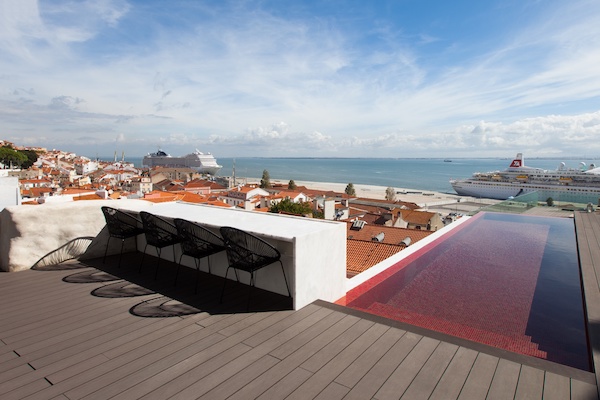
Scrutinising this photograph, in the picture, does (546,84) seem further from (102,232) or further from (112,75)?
(112,75)

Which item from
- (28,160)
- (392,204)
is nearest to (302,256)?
(392,204)

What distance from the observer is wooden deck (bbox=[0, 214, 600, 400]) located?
169 cm

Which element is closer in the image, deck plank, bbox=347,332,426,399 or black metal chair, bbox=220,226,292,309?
deck plank, bbox=347,332,426,399

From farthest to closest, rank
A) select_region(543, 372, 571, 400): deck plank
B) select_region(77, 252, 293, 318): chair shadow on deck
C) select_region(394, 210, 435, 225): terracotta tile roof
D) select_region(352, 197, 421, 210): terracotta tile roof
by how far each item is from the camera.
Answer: select_region(352, 197, 421, 210): terracotta tile roof < select_region(394, 210, 435, 225): terracotta tile roof < select_region(77, 252, 293, 318): chair shadow on deck < select_region(543, 372, 571, 400): deck plank

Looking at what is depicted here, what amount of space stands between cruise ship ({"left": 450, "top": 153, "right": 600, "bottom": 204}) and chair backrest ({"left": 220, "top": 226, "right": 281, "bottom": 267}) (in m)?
48.8

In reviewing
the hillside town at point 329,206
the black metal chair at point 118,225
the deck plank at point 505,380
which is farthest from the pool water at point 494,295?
the black metal chair at point 118,225

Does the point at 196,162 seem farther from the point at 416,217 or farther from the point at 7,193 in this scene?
the point at 7,193

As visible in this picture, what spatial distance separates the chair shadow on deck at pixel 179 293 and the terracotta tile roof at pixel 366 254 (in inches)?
147

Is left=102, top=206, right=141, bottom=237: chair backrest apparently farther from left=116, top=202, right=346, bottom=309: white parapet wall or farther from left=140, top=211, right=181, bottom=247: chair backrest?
left=116, top=202, right=346, bottom=309: white parapet wall

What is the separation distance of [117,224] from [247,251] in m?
2.00

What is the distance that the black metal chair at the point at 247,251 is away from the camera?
2723mm

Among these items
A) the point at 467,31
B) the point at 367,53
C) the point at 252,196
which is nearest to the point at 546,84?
the point at 467,31

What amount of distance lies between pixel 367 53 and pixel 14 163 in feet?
205

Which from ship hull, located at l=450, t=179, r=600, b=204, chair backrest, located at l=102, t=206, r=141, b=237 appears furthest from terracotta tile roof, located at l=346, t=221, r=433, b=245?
ship hull, located at l=450, t=179, r=600, b=204
